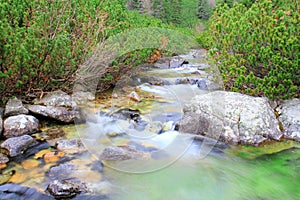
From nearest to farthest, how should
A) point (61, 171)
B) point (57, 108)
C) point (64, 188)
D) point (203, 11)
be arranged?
point (64, 188), point (61, 171), point (57, 108), point (203, 11)

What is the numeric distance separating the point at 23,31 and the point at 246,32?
5006 millimetres

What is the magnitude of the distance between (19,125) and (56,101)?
1118 mm

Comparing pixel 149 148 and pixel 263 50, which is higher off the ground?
pixel 263 50

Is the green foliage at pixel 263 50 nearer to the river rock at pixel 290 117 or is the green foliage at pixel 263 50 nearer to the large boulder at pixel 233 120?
the river rock at pixel 290 117

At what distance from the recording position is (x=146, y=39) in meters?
9.43

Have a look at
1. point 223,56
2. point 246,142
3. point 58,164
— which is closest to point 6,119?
point 58,164

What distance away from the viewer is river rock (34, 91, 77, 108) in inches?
259

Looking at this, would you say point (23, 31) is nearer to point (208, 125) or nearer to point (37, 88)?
point (37, 88)

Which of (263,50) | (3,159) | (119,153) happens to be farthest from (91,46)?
(263,50)

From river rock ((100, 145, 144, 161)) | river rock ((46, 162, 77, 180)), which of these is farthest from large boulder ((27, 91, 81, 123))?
river rock ((46, 162, 77, 180))

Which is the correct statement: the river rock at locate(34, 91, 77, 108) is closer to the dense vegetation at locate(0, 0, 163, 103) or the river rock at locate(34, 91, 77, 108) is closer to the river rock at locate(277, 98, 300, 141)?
the dense vegetation at locate(0, 0, 163, 103)

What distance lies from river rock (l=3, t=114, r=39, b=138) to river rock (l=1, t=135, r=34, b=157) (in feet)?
1.04

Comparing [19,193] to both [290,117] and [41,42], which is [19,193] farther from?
[290,117]

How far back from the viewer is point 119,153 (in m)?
5.10
